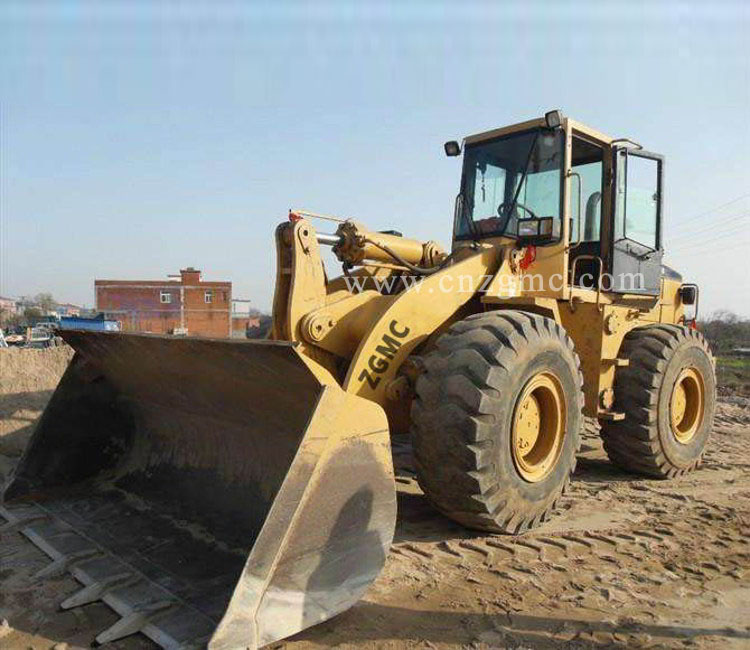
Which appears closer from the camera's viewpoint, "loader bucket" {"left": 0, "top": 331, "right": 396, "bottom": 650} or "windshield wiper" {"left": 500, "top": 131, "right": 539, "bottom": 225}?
"loader bucket" {"left": 0, "top": 331, "right": 396, "bottom": 650}

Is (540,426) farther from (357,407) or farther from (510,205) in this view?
(510,205)

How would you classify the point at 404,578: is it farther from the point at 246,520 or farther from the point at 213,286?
the point at 213,286

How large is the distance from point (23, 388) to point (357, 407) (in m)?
5.26

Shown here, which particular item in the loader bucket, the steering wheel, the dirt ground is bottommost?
the dirt ground

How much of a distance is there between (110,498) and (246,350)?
1746mm

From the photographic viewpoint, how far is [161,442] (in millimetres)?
4426

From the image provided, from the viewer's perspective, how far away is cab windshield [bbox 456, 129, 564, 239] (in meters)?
5.17

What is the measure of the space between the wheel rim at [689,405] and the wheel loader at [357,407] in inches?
4.1

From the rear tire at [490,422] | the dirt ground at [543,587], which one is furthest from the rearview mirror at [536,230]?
the dirt ground at [543,587]

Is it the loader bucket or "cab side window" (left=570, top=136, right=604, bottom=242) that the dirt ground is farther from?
"cab side window" (left=570, top=136, right=604, bottom=242)

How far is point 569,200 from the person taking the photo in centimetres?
508

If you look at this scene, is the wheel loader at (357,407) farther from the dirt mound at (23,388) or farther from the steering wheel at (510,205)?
the dirt mound at (23,388)

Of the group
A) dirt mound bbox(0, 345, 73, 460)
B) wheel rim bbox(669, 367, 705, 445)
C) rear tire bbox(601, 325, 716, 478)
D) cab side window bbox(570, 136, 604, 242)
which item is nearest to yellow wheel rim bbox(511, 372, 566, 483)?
rear tire bbox(601, 325, 716, 478)

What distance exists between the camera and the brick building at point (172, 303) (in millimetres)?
41094
